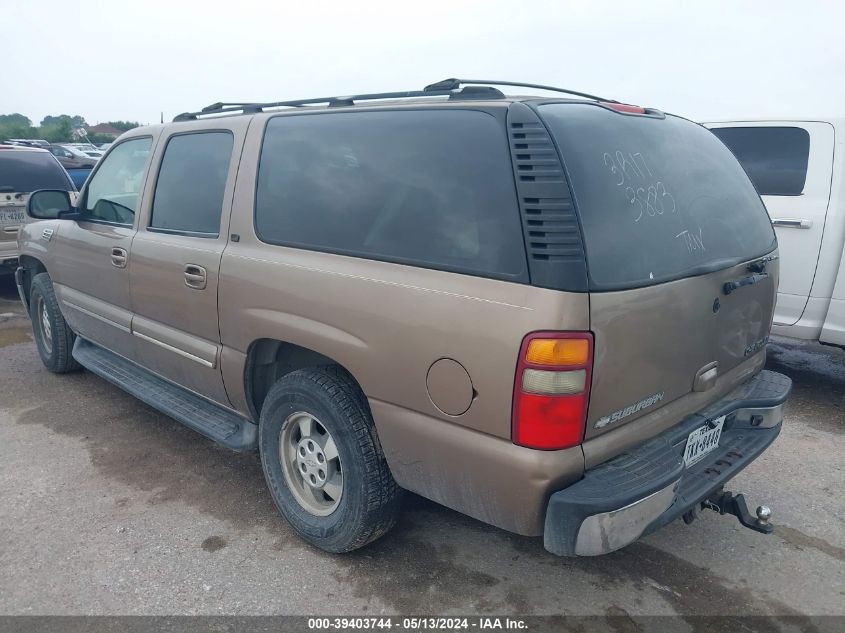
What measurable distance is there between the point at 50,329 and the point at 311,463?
123 inches

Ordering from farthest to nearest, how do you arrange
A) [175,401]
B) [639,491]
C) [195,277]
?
[175,401] → [195,277] → [639,491]

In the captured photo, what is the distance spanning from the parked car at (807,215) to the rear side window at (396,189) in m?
3.36

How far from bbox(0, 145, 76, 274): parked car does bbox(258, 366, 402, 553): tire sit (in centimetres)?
560

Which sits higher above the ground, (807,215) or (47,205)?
(47,205)

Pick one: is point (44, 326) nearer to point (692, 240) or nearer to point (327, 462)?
point (327, 462)

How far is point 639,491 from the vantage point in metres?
2.05

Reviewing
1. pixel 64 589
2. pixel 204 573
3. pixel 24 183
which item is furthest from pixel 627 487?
pixel 24 183

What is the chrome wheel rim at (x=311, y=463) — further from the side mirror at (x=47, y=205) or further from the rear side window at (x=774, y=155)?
the rear side window at (x=774, y=155)

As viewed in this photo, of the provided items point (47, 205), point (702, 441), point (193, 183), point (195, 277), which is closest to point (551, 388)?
point (702, 441)

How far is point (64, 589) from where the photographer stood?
2582mm

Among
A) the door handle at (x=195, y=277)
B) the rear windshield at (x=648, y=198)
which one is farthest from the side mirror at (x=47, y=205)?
the rear windshield at (x=648, y=198)

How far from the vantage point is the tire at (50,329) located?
473 cm

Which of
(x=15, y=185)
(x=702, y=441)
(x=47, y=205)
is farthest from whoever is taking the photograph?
(x=15, y=185)

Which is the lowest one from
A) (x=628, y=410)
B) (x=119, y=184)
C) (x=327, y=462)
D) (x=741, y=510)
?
(x=741, y=510)
